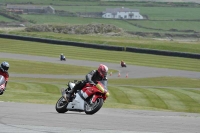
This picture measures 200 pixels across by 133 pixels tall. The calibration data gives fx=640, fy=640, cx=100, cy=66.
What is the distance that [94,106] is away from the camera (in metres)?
18.9

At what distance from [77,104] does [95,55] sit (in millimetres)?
53257

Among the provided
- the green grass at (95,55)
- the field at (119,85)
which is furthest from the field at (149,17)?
the field at (119,85)

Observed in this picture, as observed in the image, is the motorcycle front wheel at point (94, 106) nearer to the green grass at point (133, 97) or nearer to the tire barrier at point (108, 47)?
the green grass at point (133, 97)

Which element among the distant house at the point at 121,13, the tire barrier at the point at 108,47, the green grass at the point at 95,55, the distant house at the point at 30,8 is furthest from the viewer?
the distant house at the point at 121,13

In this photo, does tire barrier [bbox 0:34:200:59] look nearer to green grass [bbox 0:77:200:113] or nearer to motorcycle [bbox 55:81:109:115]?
green grass [bbox 0:77:200:113]

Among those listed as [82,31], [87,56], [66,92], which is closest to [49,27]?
[82,31]

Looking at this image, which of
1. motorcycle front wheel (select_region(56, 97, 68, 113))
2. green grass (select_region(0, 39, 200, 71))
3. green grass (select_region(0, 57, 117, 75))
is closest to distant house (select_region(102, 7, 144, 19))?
green grass (select_region(0, 39, 200, 71))

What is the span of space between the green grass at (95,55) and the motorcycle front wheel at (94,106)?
1764 inches

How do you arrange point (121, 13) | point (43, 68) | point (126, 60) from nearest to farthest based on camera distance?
1. point (43, 68)
2. point (126, 60)
3. point (121, 13)

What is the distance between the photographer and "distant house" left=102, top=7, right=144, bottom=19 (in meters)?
164

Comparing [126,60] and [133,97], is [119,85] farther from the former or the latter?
[126,60]

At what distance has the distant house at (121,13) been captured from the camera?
163900 mm

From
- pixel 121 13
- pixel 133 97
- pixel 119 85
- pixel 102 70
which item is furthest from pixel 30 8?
pixel 102 70

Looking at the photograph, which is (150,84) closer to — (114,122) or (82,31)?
(114,122)
